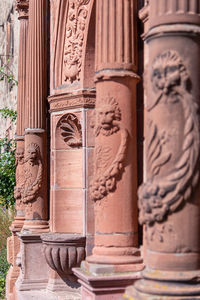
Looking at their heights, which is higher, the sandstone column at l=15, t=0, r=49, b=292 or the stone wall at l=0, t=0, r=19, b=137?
the stone wall at l=0, t=0, r=19, b=137

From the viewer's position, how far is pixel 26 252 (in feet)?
29.2

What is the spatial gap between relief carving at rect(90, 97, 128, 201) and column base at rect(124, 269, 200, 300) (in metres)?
1.59

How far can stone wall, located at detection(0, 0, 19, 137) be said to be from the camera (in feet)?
52.3

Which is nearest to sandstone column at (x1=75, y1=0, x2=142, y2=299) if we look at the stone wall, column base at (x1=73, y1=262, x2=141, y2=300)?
column base at (x1=73, y1=262, x2=141, y2=300)

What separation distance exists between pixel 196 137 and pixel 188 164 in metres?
0.17

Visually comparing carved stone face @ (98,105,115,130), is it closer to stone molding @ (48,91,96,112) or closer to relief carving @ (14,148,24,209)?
stone molding @ (48,91,96,112)

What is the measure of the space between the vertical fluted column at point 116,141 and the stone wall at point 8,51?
987 centimetres

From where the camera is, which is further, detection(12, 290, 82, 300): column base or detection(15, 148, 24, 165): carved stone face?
detection(15, 148, 24, 165): carved stone face

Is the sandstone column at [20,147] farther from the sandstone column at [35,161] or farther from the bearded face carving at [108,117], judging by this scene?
the bearded face carving at [108,117]

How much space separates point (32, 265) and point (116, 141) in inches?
142

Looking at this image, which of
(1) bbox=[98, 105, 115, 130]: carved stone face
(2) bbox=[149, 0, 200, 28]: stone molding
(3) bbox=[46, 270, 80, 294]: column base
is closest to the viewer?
(2) bbox=[149, 0, 200, 28]: stone molding

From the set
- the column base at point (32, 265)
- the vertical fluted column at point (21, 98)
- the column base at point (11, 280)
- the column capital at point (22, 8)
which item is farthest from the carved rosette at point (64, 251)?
the column capital at point (22, 8)

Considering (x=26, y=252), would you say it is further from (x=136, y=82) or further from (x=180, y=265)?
(x=180, y=265)

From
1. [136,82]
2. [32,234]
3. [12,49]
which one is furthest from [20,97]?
[12,49]
